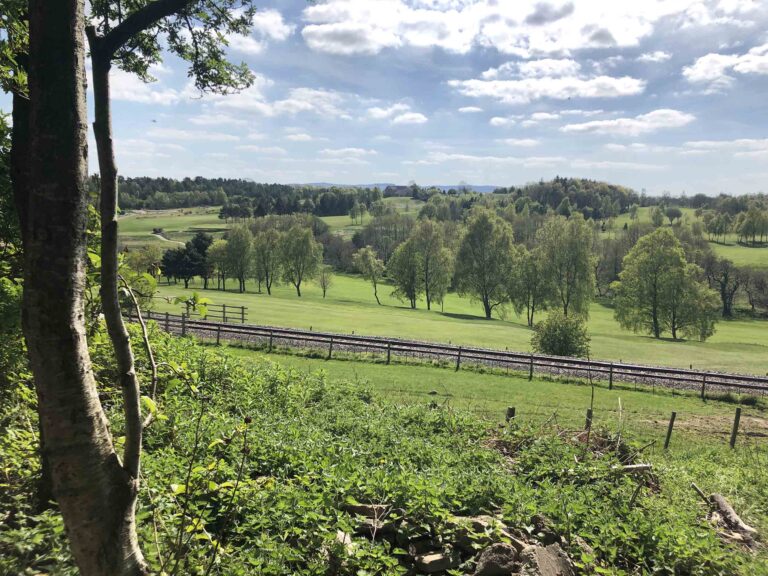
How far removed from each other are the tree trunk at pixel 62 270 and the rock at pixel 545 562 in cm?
410

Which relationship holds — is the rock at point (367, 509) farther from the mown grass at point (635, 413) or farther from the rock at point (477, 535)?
the mown grass at point (635, 413)

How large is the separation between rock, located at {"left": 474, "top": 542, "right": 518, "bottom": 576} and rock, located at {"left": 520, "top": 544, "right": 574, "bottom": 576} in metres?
0.12

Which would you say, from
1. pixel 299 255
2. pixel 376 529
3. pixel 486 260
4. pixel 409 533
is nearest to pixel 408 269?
pixel 486 260

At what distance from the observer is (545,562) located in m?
4.82

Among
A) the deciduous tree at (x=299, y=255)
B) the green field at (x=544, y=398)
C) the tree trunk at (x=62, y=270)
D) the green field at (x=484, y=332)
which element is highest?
the tree trunk at (x=62, y=270)

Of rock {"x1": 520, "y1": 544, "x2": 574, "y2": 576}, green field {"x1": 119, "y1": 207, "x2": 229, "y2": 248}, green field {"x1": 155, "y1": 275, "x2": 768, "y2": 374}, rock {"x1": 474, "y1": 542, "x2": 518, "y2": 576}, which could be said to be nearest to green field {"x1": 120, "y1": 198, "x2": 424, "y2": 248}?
green field {"x1": 119, "y1": 207, "x2": 229, "y2": 248}

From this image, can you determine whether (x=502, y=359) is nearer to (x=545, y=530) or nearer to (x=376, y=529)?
(x=545, y=530)

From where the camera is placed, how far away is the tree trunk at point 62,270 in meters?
1.86

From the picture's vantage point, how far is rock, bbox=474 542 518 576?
15.6 ft

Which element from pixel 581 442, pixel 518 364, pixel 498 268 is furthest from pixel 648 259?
pixel 581 442

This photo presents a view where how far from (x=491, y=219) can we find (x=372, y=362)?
1411 inches

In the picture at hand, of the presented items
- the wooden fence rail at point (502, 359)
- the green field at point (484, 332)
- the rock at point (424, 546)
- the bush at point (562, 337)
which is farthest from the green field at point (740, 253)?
the rock at point (424, 546)

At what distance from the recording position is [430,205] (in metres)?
144

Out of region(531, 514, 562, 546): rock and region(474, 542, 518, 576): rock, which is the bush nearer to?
region(531, 514, 562, 546): rock
